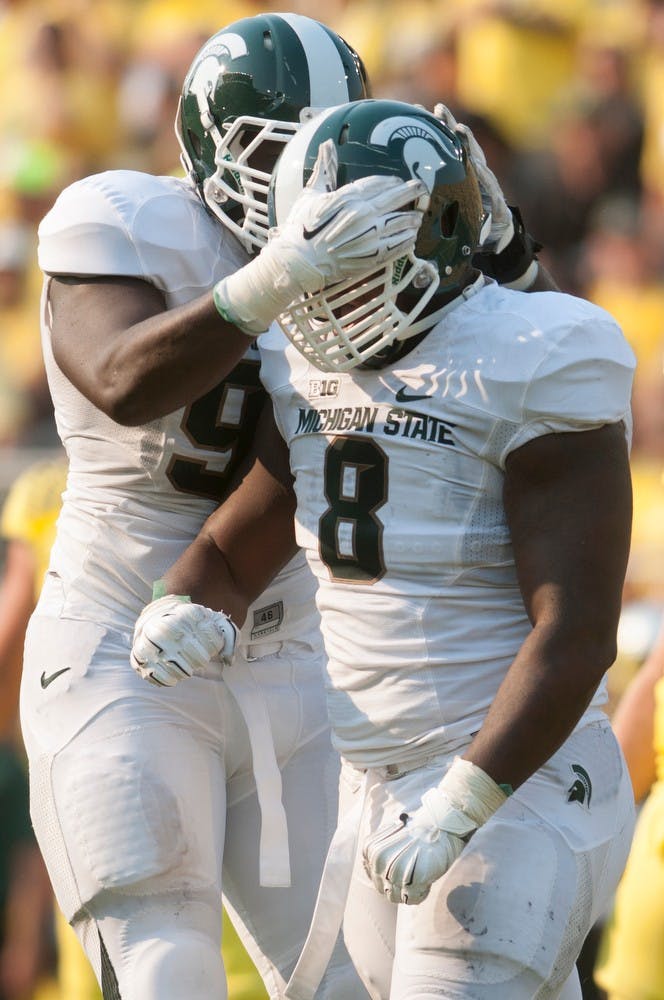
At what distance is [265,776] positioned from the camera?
2754 millimetres

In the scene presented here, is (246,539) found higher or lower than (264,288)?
lower

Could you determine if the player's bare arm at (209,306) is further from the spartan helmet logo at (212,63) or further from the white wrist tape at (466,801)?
the white wrist tape at (466,801)

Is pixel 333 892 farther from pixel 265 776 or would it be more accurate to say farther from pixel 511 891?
pixel 265 776

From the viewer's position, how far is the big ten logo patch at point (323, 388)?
2.44 metres

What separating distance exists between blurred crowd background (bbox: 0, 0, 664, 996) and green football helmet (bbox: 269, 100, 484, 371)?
1989mm

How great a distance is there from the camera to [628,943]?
342cm

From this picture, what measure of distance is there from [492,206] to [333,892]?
1.18 metres

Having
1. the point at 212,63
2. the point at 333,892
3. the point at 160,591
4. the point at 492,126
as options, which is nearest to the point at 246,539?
the point at 160,591

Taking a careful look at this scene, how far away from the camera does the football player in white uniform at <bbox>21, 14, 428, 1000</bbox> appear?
2625 millimetres

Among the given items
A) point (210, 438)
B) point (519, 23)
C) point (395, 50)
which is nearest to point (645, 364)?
point (519, 23)

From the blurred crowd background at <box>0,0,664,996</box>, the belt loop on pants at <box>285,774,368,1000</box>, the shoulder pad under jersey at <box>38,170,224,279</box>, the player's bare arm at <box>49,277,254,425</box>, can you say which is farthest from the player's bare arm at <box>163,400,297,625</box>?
the blurred crowd background at <box>0,0,664,996</box>

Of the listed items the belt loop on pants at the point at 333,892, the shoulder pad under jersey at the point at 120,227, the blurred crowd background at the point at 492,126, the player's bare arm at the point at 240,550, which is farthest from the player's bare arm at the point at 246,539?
the blurred crowd background at the point at 492,126

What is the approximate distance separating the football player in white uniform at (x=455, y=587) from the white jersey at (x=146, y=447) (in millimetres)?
341

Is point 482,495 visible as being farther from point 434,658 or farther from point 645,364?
point 645,364
